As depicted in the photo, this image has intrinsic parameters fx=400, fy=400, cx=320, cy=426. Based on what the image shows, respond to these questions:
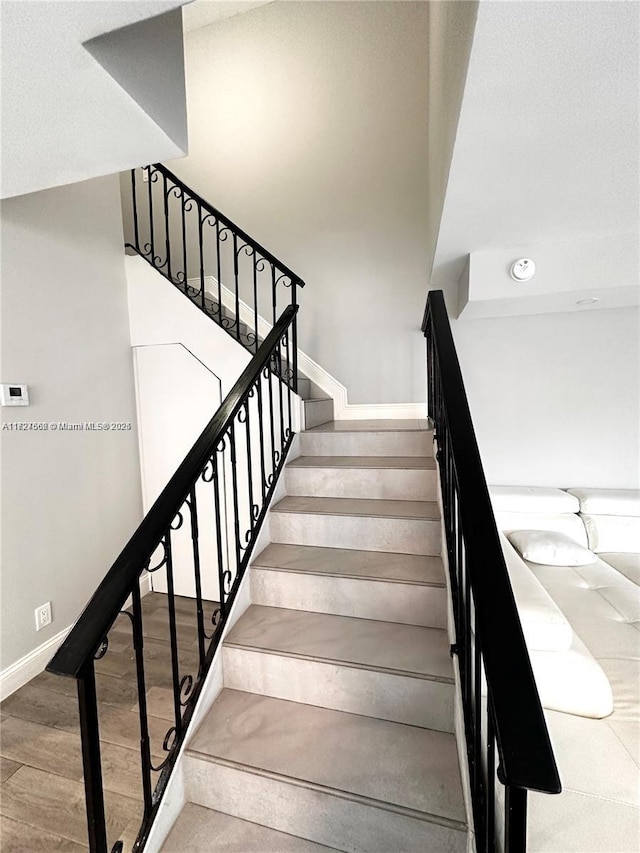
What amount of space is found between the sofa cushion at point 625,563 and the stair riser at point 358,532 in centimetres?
179

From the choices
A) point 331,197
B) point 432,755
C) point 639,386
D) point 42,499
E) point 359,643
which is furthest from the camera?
point 331,197

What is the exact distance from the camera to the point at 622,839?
0.98 meters

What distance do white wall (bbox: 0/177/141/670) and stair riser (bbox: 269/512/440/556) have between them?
1305mm

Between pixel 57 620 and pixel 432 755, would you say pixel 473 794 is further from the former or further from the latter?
pixel 57 620

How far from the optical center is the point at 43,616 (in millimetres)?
2223

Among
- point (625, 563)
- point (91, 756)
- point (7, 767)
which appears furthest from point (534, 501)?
point (7, 767)

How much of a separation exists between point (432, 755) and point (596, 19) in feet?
7.05

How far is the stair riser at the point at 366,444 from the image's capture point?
8.18ft

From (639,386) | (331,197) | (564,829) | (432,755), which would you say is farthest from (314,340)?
(564,829)

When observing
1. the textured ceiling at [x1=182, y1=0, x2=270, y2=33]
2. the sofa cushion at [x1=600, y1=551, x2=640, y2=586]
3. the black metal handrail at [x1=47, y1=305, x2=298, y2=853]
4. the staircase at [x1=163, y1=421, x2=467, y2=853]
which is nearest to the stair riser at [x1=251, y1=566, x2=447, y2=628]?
the staircase at [x1=163, y1=421, x2=467, y2=853]

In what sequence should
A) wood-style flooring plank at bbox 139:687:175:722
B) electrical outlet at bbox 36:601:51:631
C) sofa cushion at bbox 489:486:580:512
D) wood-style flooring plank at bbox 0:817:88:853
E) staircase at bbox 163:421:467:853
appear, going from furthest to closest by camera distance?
sofa cushion at bbox 489:486:580:512 < electrical outlet at bbox 36:601:51:631 < wood-style flooring plank at bbox 139:687:175:722 < wood-style flooring plank at bbox 0:817:88:853 < staircase at bbox 163:421:467:853

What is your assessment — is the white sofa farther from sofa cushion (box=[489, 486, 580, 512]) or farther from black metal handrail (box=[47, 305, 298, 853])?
black metal handrail (box=[47, 305, 298, 853])

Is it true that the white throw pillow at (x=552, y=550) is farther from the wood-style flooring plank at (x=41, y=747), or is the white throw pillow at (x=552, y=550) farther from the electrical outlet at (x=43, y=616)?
the electrical outlet at (x=43, y=616)

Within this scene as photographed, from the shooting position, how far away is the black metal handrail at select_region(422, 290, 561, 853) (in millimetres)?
608
